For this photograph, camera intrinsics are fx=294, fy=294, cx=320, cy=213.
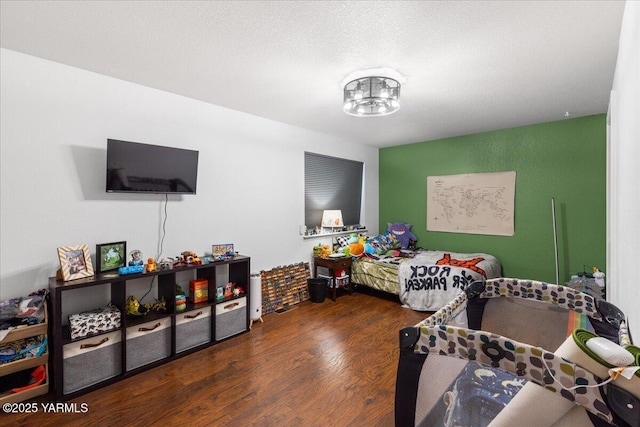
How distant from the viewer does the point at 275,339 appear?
115 inches

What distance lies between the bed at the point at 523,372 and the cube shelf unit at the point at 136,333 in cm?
215

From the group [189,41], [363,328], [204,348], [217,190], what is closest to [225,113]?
[217,190]

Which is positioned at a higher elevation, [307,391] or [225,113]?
[225,113]

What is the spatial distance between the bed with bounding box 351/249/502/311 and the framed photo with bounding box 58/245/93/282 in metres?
3.15

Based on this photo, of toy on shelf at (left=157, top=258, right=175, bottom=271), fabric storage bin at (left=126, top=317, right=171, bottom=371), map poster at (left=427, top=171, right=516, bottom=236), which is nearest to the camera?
fabric storage bin at (left=126, top=317, right=171, bottom=371)

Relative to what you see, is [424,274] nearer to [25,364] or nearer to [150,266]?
[150,266]

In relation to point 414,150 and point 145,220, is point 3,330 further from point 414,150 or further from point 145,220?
point 414,150

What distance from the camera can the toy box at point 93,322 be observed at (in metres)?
2.08

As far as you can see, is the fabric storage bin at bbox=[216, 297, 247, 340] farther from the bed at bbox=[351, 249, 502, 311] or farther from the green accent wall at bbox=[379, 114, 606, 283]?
the green accent wall at bbox=[379, 114, 606, 283]

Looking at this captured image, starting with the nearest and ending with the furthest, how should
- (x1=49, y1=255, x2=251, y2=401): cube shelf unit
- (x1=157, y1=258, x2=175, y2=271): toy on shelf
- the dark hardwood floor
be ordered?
the dark hardwood floor < (x1=49, y1=255, x2=251, y2=401): cube shelf unit < (x1=157, y1=258, x2=175, y2=271): toy on shelf

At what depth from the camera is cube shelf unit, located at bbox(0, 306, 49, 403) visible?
1873mm

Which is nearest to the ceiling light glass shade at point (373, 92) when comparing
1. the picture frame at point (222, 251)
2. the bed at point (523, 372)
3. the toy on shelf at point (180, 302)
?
the bed at point (523, 372)

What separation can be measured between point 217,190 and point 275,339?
169 cm

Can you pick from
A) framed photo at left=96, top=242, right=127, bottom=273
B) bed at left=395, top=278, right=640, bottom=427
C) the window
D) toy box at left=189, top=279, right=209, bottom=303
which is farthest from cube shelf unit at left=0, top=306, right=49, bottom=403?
the window
